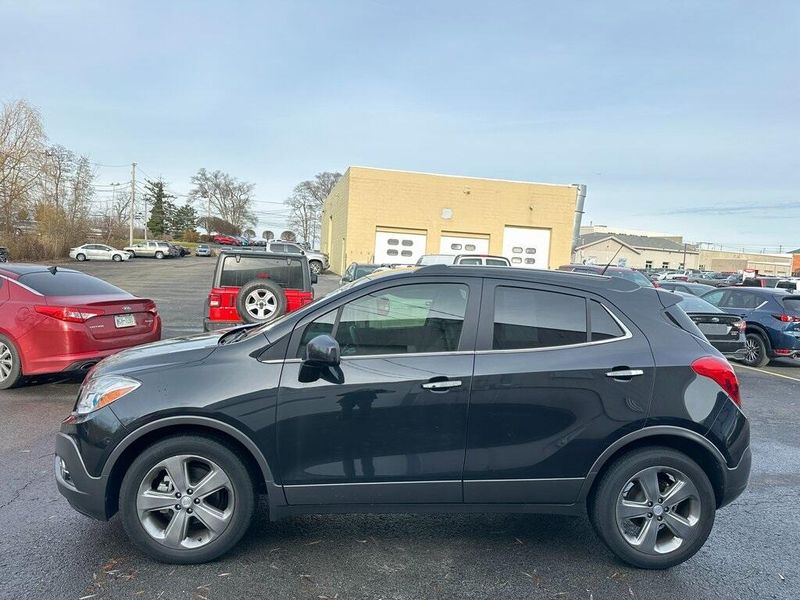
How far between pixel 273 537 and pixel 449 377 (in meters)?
1.57

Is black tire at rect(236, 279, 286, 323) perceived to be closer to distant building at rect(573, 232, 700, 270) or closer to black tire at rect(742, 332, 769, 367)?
black tire at rect(742, 332, 769, 367)

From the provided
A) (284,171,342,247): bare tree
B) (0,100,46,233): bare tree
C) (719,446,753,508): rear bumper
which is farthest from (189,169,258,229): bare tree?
(719,446,753,508): rear bumper

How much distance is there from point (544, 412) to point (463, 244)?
2685 cm

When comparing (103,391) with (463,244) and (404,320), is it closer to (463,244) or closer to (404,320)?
(404,320)

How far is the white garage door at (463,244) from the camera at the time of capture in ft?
96.3

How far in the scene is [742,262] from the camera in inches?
3875

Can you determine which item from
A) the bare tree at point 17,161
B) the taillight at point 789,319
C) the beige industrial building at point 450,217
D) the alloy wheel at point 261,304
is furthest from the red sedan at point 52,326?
the bare tree at point 17,161

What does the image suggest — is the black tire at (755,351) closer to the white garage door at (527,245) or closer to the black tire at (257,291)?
the black tire at (257,291)

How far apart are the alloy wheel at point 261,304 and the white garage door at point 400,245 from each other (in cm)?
2167

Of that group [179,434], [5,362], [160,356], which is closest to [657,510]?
[179,434]

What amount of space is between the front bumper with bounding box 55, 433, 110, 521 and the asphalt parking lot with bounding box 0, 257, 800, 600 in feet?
1.02

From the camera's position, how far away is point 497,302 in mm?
3289

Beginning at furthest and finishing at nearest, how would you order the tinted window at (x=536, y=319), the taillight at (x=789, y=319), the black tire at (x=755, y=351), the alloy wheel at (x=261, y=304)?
1. the black tire at (x=755, y=351)
2. the taillight at (x=789, y=319)
3. the alloy wheel at (x=261, y=304)
4. the tinted window at (x=536, y=319)

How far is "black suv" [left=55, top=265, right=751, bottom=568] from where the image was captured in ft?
9.91
